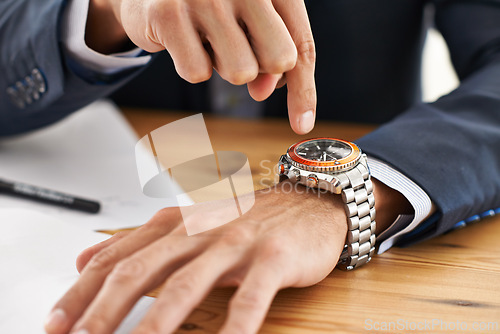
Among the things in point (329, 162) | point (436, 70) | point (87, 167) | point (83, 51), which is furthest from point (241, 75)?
point (436, 70)

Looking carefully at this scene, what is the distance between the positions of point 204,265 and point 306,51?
0.32 m

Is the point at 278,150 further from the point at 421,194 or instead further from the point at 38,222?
the point at 38,222

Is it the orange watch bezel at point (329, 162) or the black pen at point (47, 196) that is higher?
the orange watch bezel at point (329, 162)

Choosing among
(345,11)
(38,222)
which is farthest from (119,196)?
(345,11)

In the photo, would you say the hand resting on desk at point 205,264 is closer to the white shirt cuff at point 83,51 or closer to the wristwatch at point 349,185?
the wristwatch at point 349,185

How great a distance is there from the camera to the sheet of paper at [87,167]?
0.78 meters

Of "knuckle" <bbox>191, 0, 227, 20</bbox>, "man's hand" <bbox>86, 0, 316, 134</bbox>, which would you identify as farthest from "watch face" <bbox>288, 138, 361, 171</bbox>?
"knuckle" <bbox>191, 0, 227, 20</bbox>

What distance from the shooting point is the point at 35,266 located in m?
0.63

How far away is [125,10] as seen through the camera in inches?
27.0

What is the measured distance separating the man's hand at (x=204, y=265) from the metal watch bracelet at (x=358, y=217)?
0.05 feet

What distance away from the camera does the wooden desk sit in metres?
0.52

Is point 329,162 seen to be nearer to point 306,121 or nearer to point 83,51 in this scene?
point 306,121

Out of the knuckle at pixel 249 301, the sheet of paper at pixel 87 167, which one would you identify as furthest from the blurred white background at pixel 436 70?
the knuckle at pixel 249 301

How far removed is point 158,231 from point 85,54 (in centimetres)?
44
